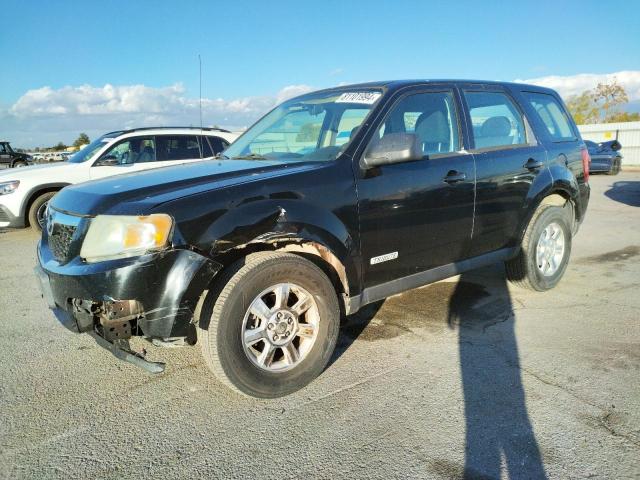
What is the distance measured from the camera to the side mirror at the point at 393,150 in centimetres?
306

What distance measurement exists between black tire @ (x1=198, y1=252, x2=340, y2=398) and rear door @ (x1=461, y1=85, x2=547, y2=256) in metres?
1.63

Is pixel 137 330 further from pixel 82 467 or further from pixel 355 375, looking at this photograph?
pixel 355 375

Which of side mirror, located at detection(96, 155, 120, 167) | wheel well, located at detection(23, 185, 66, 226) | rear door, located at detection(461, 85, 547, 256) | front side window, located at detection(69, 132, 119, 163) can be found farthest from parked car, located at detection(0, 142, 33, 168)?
rear door, located at detection(461, 85, 547, 256)

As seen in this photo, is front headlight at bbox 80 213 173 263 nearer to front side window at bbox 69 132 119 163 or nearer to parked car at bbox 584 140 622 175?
front side window at bbox 69 132 119 163

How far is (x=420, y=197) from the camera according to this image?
3.36 metres

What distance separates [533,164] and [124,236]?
3.42m

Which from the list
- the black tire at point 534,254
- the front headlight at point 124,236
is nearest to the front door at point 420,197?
the black tire at point 534,254

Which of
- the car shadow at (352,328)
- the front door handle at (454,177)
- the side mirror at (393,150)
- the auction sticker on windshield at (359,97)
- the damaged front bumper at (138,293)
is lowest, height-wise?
the car shadow at (352,328)

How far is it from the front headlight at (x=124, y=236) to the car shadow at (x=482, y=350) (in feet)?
5.18

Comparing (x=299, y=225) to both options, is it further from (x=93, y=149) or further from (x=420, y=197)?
(x=93, y=149)

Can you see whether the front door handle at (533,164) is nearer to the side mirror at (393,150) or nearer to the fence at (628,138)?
the side mirror at (393,150)

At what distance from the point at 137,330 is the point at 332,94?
7.97ft

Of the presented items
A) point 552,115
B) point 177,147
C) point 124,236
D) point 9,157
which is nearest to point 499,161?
point 552,115

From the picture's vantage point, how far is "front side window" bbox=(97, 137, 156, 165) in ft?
28.0
